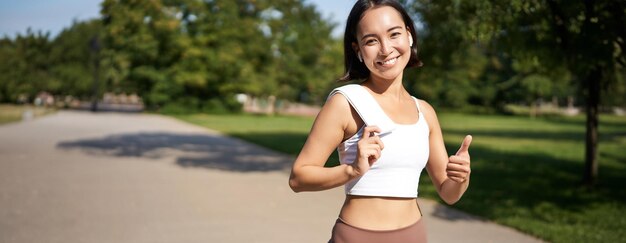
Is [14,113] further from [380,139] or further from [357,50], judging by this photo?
[380,139]

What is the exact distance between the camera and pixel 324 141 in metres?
1.96

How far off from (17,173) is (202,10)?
35226 mm

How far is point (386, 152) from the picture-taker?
6.35ft

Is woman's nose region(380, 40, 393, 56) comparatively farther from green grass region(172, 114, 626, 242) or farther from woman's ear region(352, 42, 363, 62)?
green grass region(172, 114, 626, 242)

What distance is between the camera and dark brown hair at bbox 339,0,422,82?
2.07 metres

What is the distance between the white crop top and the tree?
184 inches

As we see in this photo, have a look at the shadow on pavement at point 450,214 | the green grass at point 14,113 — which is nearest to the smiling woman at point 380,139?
the shadow on pavement at point 450,214

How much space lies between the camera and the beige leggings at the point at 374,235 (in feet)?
6.61

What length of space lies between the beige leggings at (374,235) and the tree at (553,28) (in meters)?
4.71

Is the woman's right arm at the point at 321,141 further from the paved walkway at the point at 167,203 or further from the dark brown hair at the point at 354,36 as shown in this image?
the paved walkway at the point at 167,203

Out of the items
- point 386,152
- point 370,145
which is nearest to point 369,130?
point 370,145

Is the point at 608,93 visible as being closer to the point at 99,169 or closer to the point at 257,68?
the point at 99,169

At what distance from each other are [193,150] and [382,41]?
14495 mm

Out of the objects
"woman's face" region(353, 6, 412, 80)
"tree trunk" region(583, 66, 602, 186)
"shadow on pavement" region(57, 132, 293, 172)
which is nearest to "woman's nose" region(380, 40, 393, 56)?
"woman's face" region(353, 6, 412, 80)
